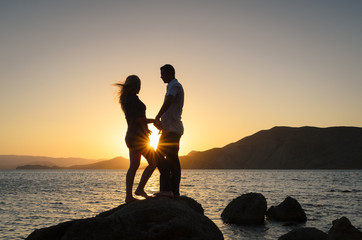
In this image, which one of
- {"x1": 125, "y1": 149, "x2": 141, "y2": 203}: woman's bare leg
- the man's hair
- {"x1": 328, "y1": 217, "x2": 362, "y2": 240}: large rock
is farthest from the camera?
{"x1": 328, "y1": 217, "x2": 362, "y2": 240}: large rock

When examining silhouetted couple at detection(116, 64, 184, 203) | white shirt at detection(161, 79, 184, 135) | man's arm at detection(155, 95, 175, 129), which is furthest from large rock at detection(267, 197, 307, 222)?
man's arm at detection(155, 95, 175, 129)

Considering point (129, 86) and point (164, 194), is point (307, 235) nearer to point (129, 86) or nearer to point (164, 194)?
point (164, 194)

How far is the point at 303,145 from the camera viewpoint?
562 ft

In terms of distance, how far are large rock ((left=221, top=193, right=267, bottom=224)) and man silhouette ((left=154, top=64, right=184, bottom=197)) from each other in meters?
13.5

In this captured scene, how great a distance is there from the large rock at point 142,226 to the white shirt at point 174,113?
1.50 m

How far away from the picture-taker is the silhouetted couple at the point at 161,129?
22.3ft

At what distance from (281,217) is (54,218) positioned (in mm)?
14646

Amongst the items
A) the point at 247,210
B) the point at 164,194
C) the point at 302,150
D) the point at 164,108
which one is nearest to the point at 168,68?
the point at 164,108

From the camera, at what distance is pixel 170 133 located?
23.2 ft

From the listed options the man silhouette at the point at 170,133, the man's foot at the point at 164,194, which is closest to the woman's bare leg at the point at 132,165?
the man silhouette at the point at 170,133

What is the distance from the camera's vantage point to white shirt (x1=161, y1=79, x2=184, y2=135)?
7.02 meters

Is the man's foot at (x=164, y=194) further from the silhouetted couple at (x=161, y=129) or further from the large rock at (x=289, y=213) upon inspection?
the large rock at (x=289, y=213)

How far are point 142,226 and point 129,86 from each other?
2.71 meters

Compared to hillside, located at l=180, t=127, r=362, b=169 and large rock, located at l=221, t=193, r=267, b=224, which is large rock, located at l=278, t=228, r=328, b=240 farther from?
hillside, located at l=180, t=127, r=362, b=169
